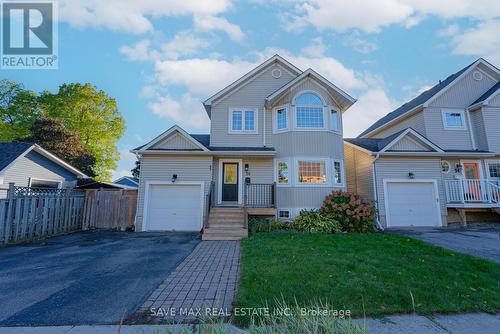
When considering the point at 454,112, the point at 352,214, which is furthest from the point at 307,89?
the point at 454,112

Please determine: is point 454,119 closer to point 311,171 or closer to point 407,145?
point 407,145

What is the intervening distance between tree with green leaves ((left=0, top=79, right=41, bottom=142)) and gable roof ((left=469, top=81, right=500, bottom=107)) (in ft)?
110

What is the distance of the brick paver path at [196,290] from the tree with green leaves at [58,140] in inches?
744

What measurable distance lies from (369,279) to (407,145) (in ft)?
33.6

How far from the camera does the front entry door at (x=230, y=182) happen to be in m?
11.6

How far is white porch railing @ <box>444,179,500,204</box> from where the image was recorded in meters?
11.5

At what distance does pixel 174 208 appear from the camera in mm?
10906

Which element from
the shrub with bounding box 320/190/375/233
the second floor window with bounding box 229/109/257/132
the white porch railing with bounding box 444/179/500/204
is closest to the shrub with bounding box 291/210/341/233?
the shrub with bounding box 320/190/375/233

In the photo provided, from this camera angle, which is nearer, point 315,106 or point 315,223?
point 315,223

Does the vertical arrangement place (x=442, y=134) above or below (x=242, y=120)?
below

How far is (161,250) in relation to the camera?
6.95m

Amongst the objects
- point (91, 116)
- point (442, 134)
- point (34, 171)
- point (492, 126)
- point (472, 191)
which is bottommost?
point (472, 191)

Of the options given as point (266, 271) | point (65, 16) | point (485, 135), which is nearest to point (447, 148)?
point (485, 135)

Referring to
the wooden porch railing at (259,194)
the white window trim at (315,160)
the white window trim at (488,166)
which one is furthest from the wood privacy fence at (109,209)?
the white window trim at (488,166)
